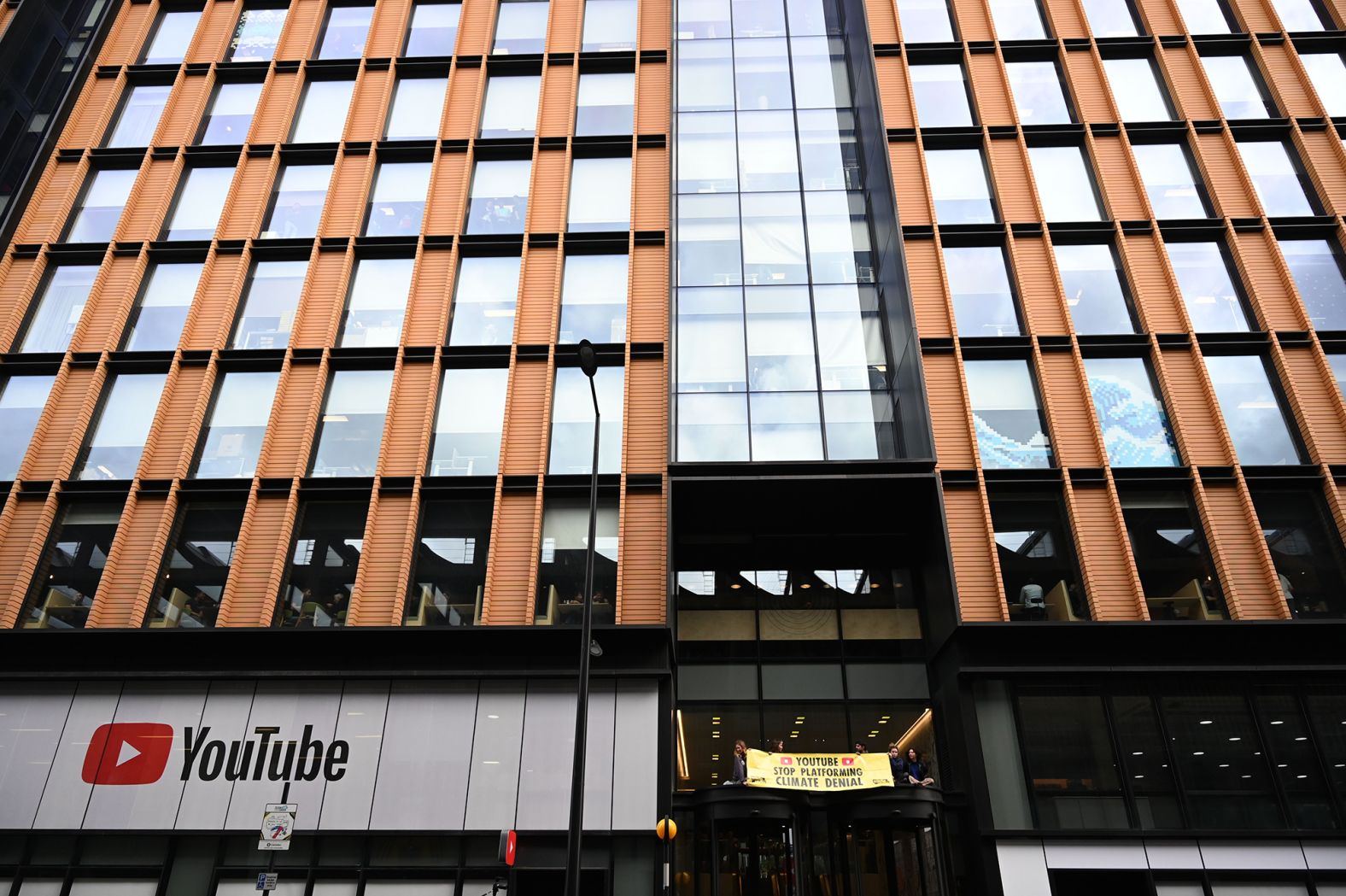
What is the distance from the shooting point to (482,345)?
23.8m

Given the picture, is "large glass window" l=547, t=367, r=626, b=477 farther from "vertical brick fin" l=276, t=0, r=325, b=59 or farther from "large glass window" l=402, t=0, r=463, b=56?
"vertical brick fin" l=276, t=0, r=325, b=59

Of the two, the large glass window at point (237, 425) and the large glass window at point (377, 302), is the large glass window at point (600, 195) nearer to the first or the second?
the large glass window at point (377, 302)

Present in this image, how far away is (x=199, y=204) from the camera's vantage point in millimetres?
27266

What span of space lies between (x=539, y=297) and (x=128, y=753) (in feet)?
48.8

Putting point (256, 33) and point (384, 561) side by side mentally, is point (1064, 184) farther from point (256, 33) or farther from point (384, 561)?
point (256, 33)

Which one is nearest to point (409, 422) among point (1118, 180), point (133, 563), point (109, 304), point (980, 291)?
point (133, 563)

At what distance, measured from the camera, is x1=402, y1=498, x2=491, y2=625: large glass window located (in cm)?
2014

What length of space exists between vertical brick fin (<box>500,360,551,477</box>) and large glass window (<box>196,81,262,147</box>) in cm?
1404

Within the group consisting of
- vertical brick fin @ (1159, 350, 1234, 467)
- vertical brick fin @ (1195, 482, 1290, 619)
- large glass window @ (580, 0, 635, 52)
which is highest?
large glass window @ (580, 0, 635, 52)

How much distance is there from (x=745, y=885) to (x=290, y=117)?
26995 millimetres

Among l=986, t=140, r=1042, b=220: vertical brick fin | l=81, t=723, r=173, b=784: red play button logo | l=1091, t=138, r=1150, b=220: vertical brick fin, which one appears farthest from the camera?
l=986, t=140, r=1042, b=220: vertical brick fin

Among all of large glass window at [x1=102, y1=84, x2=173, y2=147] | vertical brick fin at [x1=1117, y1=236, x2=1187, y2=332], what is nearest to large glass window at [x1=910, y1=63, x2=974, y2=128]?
vertical brick fin at [x1=1117, y1=236, x2=1187, y2=332]

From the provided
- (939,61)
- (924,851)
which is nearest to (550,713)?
(924,851)

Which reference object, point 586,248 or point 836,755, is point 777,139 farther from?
point 836,755
